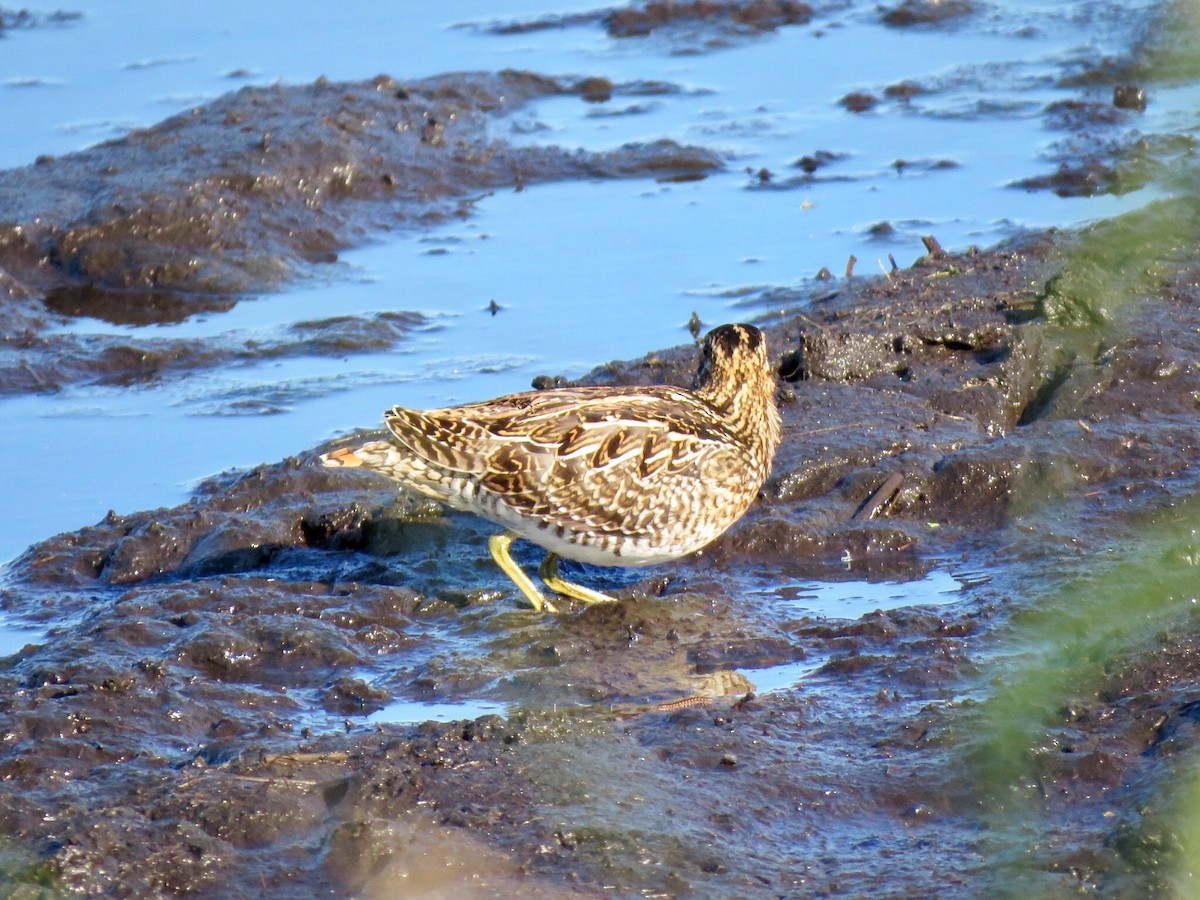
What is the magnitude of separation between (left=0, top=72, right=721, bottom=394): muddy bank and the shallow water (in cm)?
26

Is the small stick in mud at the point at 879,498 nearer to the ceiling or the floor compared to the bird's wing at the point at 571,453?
nearer to the floor

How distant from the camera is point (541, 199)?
Answer: 467 inches

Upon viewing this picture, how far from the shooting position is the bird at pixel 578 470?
6141 mm

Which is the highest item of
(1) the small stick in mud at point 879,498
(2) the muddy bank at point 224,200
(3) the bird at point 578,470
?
(2) the muddy bank at point 224,200

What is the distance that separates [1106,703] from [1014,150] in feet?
26.6

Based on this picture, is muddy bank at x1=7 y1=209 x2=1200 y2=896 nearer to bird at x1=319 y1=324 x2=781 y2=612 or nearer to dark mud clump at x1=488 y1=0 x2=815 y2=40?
bird at x1=319 y1=324 x2=781 y2=612

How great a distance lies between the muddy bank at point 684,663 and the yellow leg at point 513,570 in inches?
4.3

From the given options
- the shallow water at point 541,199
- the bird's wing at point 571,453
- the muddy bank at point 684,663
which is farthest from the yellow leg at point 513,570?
the shallow water at point 541,199

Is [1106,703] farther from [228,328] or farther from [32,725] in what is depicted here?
[228,328]

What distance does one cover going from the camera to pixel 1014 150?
40.1ft

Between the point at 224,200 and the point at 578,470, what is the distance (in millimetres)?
5532

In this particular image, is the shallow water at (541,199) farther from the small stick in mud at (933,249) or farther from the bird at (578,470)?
the bird at (578,470)

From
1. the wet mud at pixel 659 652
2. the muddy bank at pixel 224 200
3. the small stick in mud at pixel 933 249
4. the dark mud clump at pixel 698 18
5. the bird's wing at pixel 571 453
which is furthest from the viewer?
the dark mud clump at pixel 698 18

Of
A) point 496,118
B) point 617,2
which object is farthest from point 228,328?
point 617,2
